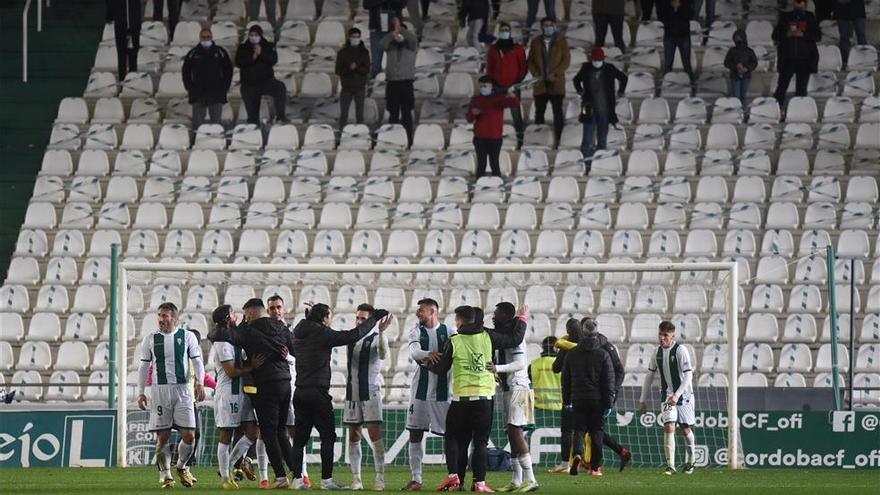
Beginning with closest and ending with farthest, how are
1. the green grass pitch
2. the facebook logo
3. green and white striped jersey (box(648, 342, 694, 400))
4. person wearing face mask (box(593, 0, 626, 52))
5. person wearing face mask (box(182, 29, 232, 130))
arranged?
the green grass pitch < green and white striped jersey (box(648, 342, 694, 400)) < the facebook logo < person wearing face mask (box(182, 29, 232, 130)) < person wearing face mask (box(593, 0, 626, 52))

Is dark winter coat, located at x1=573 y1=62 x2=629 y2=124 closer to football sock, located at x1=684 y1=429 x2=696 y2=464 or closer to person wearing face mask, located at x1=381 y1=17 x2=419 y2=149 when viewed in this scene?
person wearing face mask, located at x1=381 y1=17 x2=419 y2=149

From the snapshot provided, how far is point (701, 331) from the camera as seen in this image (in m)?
23.3

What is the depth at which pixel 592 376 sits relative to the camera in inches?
727

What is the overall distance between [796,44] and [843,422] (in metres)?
8.53

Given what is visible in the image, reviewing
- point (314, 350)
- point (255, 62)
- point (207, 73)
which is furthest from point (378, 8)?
point (314, 350)

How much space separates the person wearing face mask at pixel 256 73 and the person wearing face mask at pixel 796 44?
847 cm

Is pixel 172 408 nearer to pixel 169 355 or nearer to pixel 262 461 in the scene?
pixel 169 355

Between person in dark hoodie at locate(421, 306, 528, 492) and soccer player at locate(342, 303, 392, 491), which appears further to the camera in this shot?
soccer player at locate(342, 303, 392, 491)

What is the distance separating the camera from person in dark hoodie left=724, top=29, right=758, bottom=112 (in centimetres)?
2736

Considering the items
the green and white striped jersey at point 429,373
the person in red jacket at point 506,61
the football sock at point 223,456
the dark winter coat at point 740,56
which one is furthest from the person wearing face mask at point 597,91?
the football sock at point 223,456

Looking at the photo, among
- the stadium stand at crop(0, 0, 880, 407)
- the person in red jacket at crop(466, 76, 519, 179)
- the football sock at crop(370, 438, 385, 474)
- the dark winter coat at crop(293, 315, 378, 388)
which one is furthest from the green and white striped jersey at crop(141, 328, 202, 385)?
the person in red jacket at crop(466, 76, 519, 179)

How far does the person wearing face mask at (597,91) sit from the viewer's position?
86.1 ft

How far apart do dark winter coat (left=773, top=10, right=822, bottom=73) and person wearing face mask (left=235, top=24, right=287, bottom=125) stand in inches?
334

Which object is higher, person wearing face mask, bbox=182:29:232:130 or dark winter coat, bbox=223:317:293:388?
person wearing face mask, bbox=182:29:232:130
